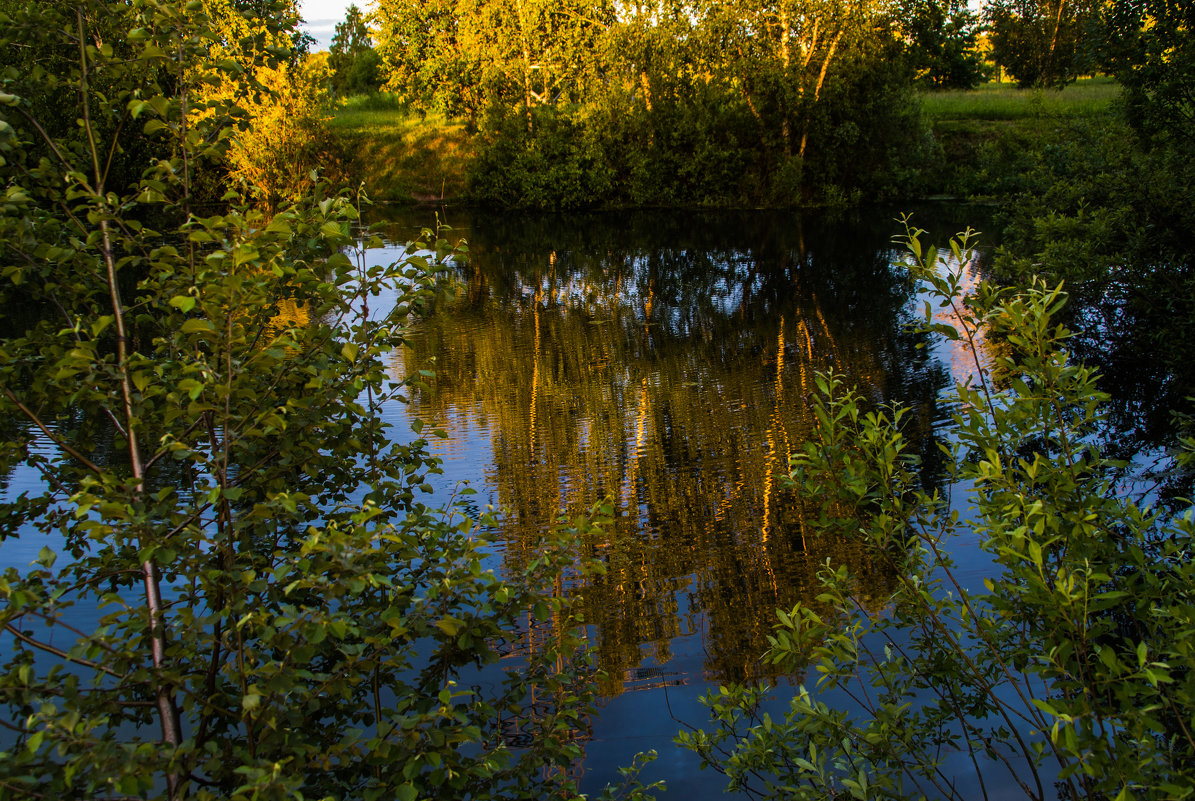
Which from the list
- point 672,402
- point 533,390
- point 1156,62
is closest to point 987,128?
point 1156,62

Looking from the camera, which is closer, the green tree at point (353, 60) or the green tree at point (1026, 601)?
the green tree at point (1026, 601)

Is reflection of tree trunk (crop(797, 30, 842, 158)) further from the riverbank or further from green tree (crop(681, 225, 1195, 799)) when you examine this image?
green tree (crop(681, 225, 1195, 799))

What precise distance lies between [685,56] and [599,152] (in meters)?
4.36

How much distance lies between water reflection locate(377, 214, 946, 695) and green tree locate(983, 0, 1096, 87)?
27.8m

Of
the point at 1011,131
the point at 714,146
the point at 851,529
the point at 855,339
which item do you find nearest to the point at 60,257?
the point at 851,529

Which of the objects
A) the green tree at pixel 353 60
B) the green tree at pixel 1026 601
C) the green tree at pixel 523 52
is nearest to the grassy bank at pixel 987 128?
the green tree at pixel 523 52

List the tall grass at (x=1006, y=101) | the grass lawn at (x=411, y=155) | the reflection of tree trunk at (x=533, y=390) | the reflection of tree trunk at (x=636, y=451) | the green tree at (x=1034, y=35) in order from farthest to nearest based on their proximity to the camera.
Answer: the green tree at (x=1034, y=35) < the grass lawn at (x=411, y=155) < the tall grass at (x=1006, y=101) < the reflection of tree trunk at (x=533, y=390) < the reflection of tree trunk at (x=636, y=451)

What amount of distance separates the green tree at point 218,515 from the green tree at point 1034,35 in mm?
43745

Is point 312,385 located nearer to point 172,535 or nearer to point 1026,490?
point 172,535

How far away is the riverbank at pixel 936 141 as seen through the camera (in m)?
28.2

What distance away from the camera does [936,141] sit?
2984 centimetres

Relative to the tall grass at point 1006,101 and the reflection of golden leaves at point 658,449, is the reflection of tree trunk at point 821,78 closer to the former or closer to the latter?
the tall grass at point 1006,101

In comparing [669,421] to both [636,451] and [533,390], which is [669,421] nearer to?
[636,451]

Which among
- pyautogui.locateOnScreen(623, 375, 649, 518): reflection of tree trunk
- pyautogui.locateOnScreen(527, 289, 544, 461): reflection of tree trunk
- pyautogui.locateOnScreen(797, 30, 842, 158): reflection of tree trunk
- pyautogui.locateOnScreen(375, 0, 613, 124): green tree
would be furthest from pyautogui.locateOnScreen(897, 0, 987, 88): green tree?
pyautogui.locateOnScreen(623, 375, 649, 518): reflection of tree trunk
